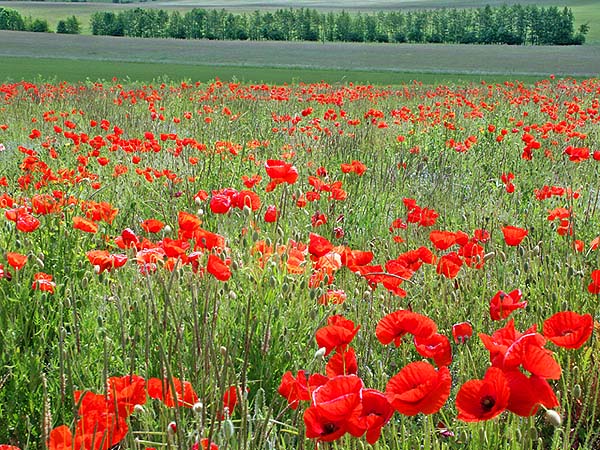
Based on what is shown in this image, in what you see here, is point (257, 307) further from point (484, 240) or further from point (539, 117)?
point (539, 117)

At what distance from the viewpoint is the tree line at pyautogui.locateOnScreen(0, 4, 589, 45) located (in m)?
84.4

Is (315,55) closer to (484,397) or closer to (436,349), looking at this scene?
(436,349)

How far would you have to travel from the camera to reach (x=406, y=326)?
1.41 metres

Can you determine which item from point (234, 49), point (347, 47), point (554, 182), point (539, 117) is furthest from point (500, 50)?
point (554, 182)

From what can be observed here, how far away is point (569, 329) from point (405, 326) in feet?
1.11

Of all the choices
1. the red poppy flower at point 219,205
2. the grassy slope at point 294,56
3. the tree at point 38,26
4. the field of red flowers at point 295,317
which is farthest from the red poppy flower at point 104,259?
the tree at point 38,26

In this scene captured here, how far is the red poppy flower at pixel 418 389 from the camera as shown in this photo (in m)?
1.07

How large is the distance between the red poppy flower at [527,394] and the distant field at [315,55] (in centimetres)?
3541

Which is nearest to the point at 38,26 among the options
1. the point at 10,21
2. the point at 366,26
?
the point at 10,21

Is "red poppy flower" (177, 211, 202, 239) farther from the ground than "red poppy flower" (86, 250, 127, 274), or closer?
farther from the ground

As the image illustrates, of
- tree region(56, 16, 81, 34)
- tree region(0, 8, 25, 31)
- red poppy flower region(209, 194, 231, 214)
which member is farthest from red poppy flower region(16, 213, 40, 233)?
tree region(0, 8, 25, 31)

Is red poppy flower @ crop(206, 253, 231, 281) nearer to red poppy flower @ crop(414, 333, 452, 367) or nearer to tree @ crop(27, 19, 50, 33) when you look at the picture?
red poppy flower @ crop(414, 333, 452, 367)

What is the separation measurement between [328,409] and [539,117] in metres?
8.83

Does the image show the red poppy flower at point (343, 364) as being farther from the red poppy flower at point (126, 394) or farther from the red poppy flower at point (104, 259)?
the red poppy flower at point (104, 259)
